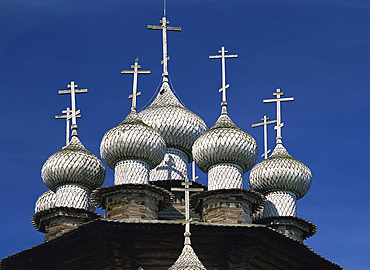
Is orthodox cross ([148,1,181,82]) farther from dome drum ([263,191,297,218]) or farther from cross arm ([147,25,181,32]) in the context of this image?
dome drum ([263,191,297,218])

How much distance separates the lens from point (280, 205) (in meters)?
23.5

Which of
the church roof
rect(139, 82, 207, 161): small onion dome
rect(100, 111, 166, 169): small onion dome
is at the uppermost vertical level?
rect(139, 82, 207, 161): small onion dome

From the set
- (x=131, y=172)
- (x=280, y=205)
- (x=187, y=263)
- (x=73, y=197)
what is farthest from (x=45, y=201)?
(x=187, y=263)

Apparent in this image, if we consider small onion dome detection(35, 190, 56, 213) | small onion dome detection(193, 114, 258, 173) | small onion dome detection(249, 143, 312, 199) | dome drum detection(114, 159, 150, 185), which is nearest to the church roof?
dome drum detection(114, 159, 150, 185)

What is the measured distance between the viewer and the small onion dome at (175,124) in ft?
80.5

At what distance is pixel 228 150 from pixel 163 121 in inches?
Result: 124

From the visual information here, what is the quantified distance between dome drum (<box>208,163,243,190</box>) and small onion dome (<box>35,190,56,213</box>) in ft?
14.7

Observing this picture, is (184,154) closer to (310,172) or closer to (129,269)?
(310,172)

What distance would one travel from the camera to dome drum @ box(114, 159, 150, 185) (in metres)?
21.4

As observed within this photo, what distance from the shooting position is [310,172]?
2380 cm

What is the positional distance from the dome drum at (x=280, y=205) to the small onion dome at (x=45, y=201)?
5.23 meters

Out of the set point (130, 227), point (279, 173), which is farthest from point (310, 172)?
point (130, 227)

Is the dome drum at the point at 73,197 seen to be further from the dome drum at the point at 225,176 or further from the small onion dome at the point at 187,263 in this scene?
the small onion dome at the point at 187,263

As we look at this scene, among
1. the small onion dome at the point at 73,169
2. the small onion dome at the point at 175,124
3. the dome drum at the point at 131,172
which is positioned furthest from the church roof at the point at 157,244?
the small onion dome at the point at 175,124
